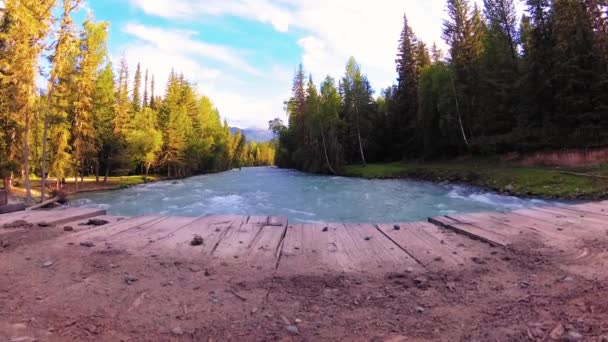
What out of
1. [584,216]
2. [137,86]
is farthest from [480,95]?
[137,86]

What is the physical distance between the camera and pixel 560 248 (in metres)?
3.98

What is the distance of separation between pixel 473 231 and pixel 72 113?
1399 inches

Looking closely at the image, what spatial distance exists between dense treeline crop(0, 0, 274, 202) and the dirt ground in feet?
62.3

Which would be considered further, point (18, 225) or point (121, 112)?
point (121, 112)

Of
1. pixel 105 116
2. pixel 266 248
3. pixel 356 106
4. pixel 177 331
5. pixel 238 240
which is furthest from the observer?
pixel 356 106

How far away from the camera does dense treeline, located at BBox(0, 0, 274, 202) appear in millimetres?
17641

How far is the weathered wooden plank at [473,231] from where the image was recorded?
436 cm

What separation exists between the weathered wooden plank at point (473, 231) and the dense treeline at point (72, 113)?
69.0ft

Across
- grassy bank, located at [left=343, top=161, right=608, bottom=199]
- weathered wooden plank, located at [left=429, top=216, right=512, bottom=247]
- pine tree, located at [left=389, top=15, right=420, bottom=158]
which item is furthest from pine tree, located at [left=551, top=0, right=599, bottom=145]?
weathered wooden plank, located at [left=429, top=216, right=512, bottom=247]

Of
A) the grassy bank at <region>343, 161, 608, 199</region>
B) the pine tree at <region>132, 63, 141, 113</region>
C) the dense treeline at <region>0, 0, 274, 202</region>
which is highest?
the pine tree at <region>132, 63, 141, 113</region>

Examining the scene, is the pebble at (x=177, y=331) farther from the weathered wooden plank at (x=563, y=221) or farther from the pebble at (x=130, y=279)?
the weathered wooden plank at (x=563, y=221)

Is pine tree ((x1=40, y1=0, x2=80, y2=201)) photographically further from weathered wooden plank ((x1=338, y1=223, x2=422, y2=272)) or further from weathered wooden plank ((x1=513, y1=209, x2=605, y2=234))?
weathered wooden plank ((x1=513, y1=209, x2=605, y2=234))

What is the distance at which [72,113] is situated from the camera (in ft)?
101

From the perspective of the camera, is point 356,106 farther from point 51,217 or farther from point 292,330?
point 292,330
